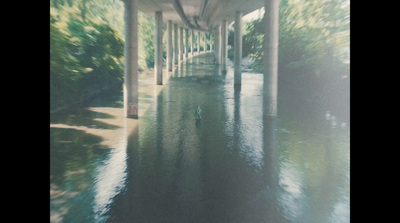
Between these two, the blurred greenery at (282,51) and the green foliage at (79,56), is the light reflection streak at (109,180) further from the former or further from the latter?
the blurred greenery at (282,51)

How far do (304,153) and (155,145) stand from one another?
7.48 metres

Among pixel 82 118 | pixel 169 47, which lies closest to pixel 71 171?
pixel 82 118

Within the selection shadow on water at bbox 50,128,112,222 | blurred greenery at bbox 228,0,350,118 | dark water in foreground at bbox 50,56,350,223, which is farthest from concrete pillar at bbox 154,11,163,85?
shadow on water at bbox 50,128,112,222

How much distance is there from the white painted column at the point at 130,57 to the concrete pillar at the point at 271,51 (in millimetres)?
9587

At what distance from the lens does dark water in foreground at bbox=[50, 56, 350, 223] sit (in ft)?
32.5

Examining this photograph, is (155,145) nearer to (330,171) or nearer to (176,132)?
(176,132)

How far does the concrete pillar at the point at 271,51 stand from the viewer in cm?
2347

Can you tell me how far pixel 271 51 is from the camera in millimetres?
23688

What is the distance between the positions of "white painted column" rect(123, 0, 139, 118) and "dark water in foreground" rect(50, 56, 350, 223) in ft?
8.06

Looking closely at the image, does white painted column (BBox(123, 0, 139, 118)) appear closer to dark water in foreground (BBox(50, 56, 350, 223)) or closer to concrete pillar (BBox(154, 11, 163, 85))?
dark water in foreground (BBox(50, 56, 350, 223))

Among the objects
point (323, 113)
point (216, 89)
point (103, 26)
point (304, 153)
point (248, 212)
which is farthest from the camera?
point (216, 89)
